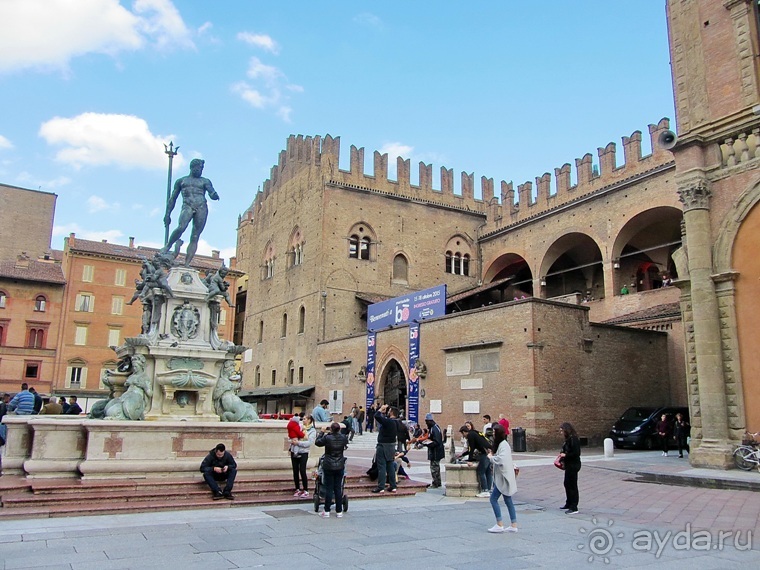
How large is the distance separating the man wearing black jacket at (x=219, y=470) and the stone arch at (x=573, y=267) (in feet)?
81.0

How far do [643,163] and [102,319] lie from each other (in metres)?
33.6

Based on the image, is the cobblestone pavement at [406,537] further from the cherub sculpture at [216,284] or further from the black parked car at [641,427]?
the black parked car at [641,427]

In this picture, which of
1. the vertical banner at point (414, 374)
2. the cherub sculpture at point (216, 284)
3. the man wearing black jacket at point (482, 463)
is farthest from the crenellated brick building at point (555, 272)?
the cherub sculpture at point (216, 284)

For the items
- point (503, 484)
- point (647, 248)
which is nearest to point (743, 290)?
point (503, 484)

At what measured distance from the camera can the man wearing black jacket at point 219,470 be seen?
8305mm

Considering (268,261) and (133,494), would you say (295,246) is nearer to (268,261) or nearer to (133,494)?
(268,261)

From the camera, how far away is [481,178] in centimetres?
3959

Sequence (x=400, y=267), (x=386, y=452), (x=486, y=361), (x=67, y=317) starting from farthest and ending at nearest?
(x=67, y=317)
(x=400, y=267)
(x=486, y=361)
(x=386, y=452)

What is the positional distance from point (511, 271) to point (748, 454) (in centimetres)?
2527

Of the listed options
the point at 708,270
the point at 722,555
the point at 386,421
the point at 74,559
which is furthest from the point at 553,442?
the point at 74,559

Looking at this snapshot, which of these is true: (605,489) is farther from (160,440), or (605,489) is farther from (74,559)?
(74,559)

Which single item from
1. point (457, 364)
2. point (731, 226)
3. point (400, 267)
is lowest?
point (457, 364)

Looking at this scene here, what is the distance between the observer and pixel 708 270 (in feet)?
47.5

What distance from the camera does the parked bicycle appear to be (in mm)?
12938
